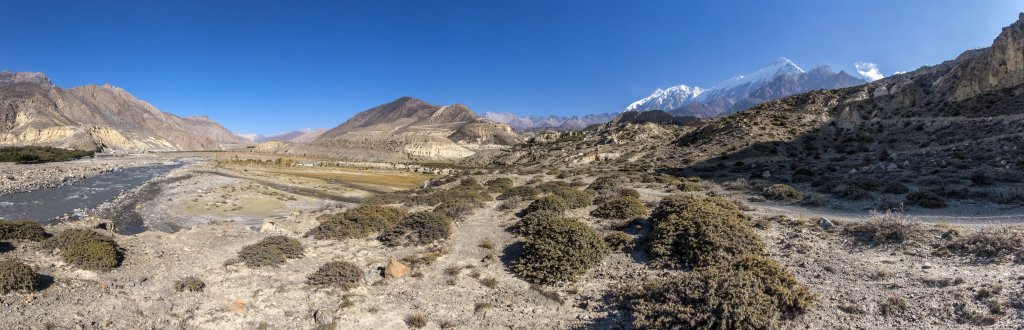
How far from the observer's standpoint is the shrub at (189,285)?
504 inches

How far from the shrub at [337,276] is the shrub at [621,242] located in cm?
835

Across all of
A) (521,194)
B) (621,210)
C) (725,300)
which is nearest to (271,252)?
(621,210)

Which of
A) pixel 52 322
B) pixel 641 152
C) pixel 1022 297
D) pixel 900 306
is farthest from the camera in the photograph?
pixel 641 152

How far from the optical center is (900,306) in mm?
8781

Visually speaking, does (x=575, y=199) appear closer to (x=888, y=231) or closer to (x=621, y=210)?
(x=621, y=210)

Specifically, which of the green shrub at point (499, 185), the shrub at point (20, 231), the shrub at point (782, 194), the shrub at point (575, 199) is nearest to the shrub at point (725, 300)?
the shrub at point (575, 199)

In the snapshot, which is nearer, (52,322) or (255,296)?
(52,322)

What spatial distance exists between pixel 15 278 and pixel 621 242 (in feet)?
55.3

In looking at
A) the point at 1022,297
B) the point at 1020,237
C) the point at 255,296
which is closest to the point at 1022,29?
the point at 1020,237

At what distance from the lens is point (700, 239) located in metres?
13.2

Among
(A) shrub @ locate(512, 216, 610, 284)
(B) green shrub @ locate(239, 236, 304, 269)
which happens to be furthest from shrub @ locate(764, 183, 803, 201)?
(B) green shrub @ locate(239, 236, 304, 269)

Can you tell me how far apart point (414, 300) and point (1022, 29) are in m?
69.8

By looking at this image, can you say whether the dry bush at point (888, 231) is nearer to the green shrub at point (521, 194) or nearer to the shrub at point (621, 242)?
the shrub at point (621, 242)

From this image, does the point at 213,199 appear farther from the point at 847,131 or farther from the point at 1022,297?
the point at 847,131
